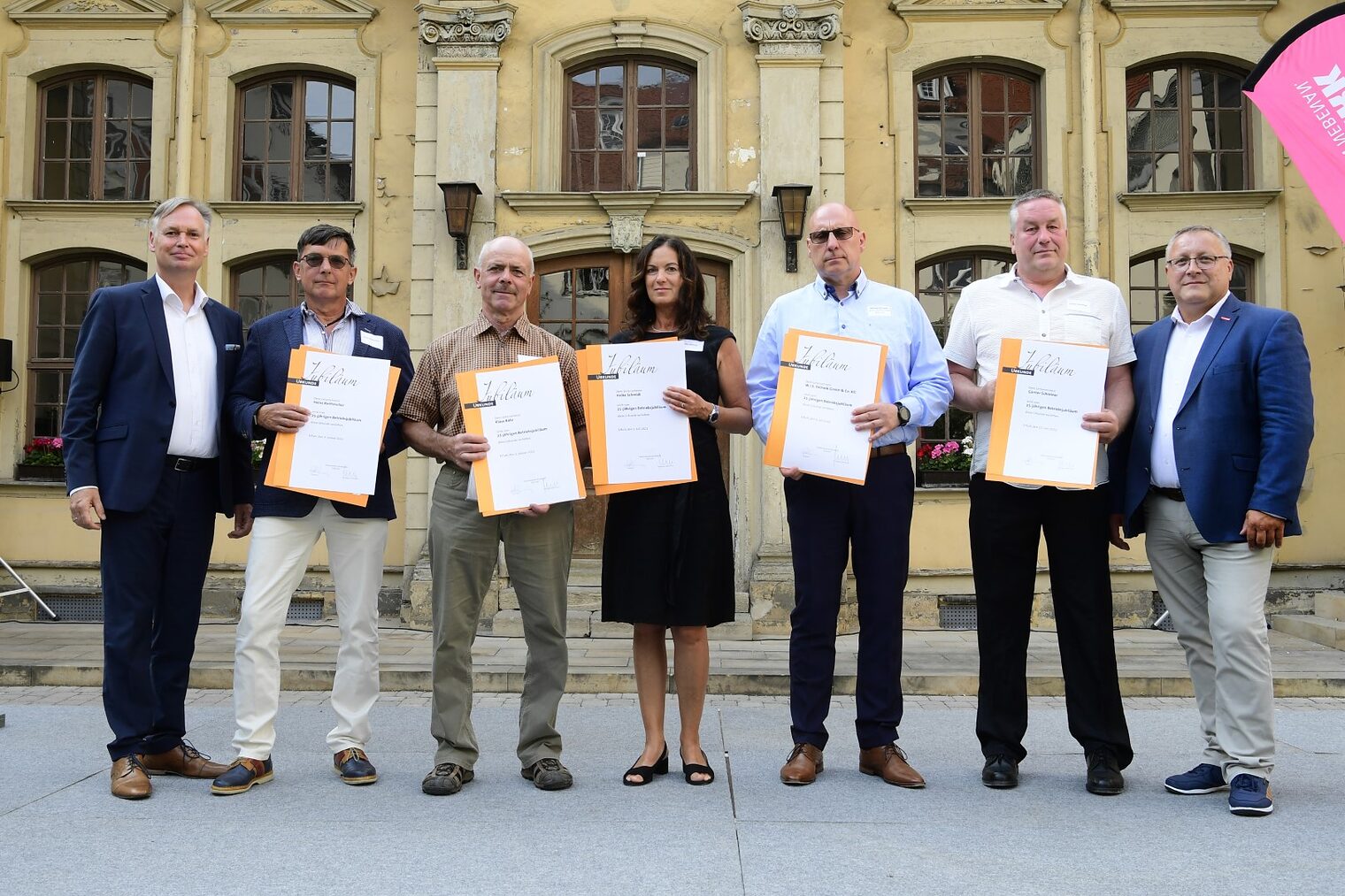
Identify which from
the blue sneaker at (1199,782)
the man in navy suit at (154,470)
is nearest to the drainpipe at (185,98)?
the man in navy suit at (154,470)

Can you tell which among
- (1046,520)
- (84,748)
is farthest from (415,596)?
(1046,520)

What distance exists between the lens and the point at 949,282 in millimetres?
10523

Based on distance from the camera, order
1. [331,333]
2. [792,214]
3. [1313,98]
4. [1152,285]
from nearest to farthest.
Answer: [331,333], [1313,98], [792,214], [1152,285]

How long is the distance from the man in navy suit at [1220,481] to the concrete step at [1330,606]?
626 cm

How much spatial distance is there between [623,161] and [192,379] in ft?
21.2

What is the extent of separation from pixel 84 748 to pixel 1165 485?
4.74m

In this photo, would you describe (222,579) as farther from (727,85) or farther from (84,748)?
(727,85)

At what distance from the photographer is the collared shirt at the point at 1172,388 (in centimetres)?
432

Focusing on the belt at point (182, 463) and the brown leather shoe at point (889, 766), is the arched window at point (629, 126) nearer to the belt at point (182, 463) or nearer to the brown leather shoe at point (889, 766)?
the belt at point (182, 463)

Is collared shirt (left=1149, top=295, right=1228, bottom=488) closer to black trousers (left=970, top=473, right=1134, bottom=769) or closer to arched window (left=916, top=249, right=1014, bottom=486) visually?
black trousers (left=970, top=473, right=1134, bottom=769)

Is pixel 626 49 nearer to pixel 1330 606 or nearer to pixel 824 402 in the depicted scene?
pixel 824 402

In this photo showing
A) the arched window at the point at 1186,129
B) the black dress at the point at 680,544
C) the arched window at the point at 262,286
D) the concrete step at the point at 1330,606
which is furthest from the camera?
the arched window at the point at 262,286

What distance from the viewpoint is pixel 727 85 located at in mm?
10008

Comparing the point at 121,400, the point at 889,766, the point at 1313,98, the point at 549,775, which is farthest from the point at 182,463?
the point at 1313,98
